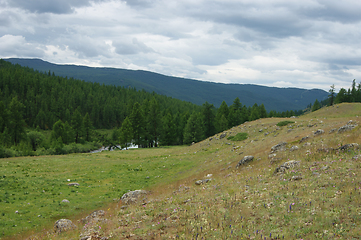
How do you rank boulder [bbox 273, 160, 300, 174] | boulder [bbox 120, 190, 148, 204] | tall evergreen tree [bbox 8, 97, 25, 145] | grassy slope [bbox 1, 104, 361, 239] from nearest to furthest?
grassy slope [bbox 1, 104, 361, 239] → boulder [bbox 273, 160, 300, 174] → boulder [bbox 120, 190, 148, 204] → tall evergreen tree [bbox 8, 97, 25, 145]

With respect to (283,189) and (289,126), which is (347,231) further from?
(289,126)

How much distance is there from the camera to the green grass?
14.9 meters

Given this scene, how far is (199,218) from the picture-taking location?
965cm

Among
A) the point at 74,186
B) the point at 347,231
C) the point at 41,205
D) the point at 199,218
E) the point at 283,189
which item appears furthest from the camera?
the point at 74,186

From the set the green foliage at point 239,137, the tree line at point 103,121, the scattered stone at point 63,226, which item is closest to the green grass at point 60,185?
the scattered stone at point 63,226

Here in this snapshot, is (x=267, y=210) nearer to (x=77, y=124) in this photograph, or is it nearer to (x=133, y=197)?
(x=133, y=197)

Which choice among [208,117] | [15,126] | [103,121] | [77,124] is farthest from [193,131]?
[103,121]

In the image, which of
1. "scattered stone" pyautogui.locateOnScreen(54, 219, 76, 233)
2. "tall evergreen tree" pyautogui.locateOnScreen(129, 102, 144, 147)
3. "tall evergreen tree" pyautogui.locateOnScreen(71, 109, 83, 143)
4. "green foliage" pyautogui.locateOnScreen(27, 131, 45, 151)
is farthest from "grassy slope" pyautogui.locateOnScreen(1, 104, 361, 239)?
"tall evergreen tree" pyautogui.locateOnScreen(71, 109, 83, 143)

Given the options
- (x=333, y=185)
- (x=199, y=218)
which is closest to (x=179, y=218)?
(x=199, y=218)

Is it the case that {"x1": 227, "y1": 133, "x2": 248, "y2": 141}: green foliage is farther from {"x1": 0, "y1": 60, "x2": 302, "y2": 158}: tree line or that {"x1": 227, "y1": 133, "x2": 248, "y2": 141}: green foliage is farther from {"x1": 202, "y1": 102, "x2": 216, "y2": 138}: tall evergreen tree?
{"x1": 202, "y1": 102, "x2": 216, "y2": 138}: tall evergreen tree

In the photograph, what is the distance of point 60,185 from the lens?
22531 mm

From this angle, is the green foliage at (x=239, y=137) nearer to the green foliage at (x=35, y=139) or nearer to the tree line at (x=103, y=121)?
the tree line at (x=103, y=121)

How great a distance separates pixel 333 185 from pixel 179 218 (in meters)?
7.99

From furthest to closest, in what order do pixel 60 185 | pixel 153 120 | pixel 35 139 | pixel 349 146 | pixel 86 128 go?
pixel 86 128
pixel 35 139
pixel 153 120
pixel 60 185
pixel 349 146
